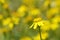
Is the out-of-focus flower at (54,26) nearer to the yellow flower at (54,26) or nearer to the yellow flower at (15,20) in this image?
the yellow flower at (54,26)

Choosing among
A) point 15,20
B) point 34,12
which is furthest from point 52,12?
point 15,20

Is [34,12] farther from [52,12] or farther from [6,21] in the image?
[6,21]

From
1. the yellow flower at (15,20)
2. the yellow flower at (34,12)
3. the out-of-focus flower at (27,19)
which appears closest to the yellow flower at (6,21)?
the yellow flower at (15,20)

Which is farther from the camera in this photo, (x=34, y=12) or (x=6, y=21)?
(x=34, y=12)

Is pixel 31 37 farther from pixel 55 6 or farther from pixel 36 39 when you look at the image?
pixel 55 6

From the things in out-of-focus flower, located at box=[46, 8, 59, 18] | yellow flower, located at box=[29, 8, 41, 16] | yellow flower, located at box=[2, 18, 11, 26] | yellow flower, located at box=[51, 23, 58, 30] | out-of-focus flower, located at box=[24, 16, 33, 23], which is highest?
yellow flower, located at box=[29, 8, 41, 16]

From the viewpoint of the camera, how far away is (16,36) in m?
2.09

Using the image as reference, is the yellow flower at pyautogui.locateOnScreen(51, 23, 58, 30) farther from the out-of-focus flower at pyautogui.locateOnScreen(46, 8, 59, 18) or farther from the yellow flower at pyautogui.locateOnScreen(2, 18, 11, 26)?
the yellow flower at pyautogui.locateOnScreen(2, 18, 11, 26)

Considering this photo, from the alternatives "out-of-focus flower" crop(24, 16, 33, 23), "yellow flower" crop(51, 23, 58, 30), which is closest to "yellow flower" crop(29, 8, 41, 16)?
"out-of-focus flower" crop(24, 16, 33, 23)

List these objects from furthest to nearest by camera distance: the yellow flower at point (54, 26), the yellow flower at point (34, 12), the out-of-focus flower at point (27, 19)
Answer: the yellow flower at point (34, 12) → the out-of-focus flower at point (27, 19) → the yellow flower at point (54, 26)

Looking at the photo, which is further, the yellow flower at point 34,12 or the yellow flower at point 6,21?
the yellow flower at point 34,12

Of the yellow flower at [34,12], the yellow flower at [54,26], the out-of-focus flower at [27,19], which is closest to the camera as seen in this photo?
the yellow flower at [54,26]

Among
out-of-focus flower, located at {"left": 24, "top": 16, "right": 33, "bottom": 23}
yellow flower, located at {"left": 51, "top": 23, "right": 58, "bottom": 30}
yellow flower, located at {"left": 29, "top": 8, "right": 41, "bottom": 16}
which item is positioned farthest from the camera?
yellow flower, located at {"left": 29, "top": 8, "right": 41, "bottom": 16}

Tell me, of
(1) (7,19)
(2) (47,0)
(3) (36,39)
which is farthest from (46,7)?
(3) (36,39)
